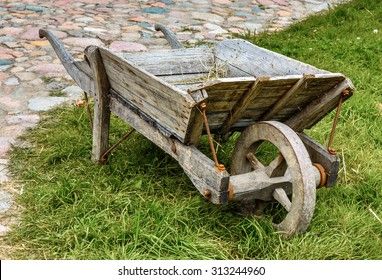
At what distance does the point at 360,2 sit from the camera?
9.73 meters

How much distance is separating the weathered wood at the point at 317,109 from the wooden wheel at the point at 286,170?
0.29 meters

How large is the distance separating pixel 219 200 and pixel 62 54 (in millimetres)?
1890

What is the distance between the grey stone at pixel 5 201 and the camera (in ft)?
13.2

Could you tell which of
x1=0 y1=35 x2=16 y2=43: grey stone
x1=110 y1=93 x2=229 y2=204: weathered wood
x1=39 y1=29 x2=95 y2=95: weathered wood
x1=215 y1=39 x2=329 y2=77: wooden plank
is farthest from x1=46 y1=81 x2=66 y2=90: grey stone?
x1=110 y1=93 x2=229 y2=204: weathered wood

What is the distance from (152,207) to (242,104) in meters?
0.84

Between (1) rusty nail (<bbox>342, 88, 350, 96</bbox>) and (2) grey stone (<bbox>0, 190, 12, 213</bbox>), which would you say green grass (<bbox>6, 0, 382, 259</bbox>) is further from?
(1) rusty nail (<bbox>342, 88, 350, 96</bbox>)

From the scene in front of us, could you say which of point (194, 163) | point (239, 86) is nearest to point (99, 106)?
point (194, 163)

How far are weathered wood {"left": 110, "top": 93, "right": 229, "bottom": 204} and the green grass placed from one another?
322 mm

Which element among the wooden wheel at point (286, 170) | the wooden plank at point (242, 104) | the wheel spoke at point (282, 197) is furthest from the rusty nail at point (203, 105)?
the wheel spoke at point (282, 197)

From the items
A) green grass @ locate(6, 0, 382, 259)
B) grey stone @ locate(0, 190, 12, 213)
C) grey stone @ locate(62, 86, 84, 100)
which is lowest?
grey stone @ locate(62, 86, 84, 100)

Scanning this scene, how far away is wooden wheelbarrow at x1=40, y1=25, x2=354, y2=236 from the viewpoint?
133 inches

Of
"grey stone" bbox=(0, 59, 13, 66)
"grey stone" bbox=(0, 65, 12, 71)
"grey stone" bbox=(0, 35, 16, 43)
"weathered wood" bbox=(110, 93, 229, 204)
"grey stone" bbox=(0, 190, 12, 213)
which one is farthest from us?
"grey stone" bbox=(0, 35, 16, 43)

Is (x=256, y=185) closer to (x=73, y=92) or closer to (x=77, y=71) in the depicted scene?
(x=77, y=71)
